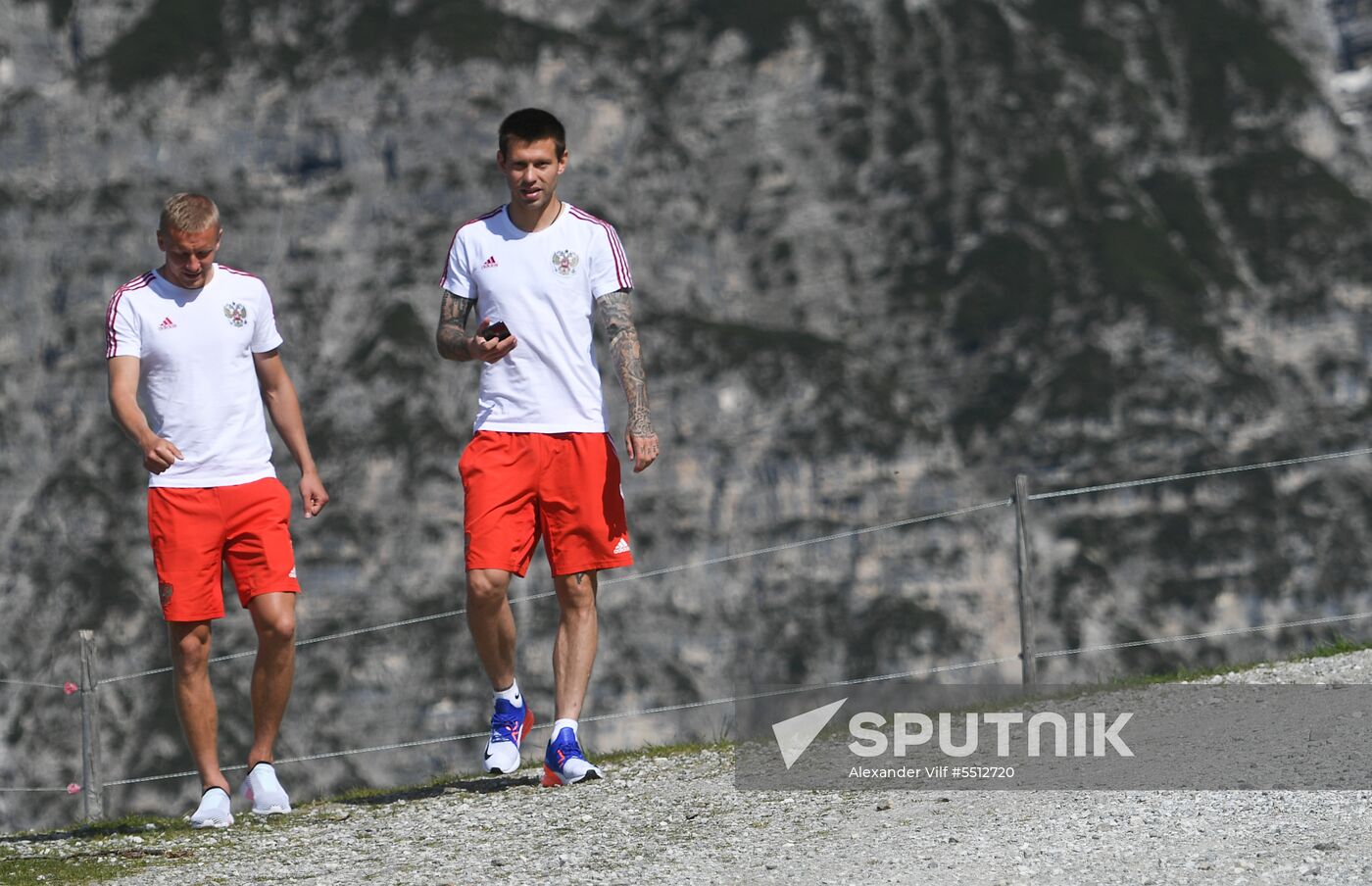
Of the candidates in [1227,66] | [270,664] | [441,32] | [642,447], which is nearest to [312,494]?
[270,664]

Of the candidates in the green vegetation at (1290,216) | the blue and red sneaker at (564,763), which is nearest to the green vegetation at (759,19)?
the green vegetation at (1290,216)

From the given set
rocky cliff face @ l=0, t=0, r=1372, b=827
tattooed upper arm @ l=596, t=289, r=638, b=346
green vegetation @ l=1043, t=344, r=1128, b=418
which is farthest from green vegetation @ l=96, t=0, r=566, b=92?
tattooed upper arm @ l=596, t=289, r=638, b=346

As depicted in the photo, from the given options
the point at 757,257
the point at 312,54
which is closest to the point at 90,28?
the point at 312,54

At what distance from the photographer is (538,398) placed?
27.3ft

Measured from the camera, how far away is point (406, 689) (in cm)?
14162

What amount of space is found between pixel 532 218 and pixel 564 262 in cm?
26

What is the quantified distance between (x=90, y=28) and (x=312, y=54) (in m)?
21.8

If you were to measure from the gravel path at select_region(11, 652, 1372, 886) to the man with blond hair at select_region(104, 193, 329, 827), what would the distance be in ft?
2.73

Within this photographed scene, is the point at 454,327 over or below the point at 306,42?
below

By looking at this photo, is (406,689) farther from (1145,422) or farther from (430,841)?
(430,841)

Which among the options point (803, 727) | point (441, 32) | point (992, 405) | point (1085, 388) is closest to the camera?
point (803, 727)

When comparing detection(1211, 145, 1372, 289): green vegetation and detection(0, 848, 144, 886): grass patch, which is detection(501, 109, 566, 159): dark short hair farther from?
detection(1211, 145, 1372, 289): green vegetation

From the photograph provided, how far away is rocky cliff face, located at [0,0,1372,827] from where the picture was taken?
145m

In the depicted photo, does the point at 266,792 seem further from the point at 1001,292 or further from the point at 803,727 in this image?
the point at 1001,292
